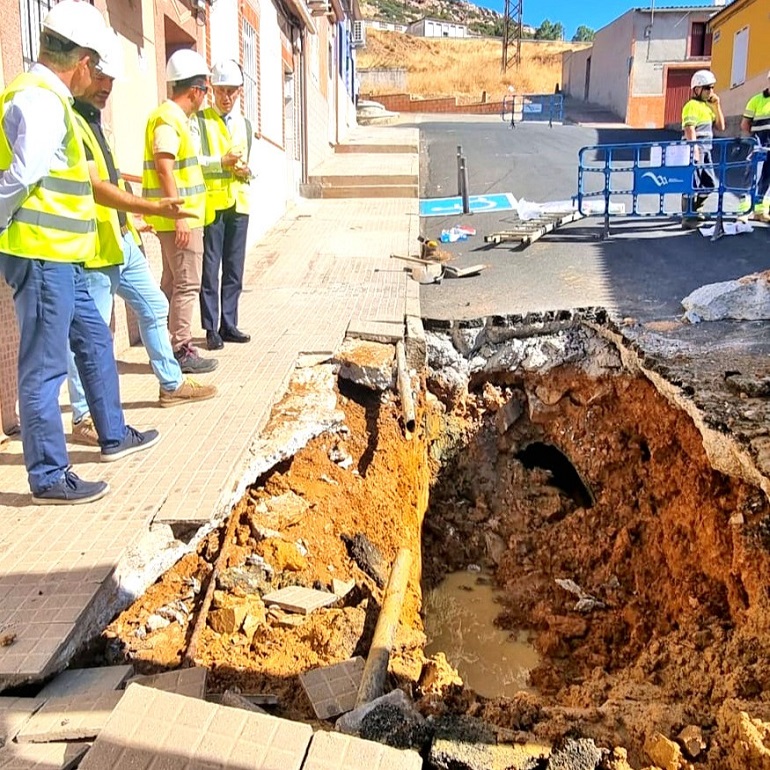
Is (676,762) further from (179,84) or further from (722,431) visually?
(179,84)

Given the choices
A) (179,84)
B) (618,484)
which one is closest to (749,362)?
(618,484)

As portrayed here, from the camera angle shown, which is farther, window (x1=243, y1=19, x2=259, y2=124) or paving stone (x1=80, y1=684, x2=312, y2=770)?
window (x1=243, y1=19, x2=259, y2=124)

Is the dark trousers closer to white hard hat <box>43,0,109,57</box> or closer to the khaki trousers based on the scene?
the khaki trousers

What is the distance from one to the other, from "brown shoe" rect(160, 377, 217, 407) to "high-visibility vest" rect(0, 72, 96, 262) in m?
1.42

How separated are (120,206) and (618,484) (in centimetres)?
393

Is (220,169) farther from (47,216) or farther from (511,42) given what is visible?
(511,42)

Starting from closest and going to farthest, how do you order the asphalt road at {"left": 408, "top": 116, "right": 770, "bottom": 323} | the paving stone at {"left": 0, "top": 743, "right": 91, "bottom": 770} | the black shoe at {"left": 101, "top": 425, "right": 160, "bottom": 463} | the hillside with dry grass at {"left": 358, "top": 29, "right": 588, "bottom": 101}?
the paving stone at {"left": 0, "top": 743, "right": 91, "bottom": 770}
the black shoe at {"left": 101, "top": 425, "right": 160, "bottom": 463}
the asphalt road at {"left": 408, "top": 116, "right": 770, "bottom": 323}
the hillside with dry grass at {"left": 358, "top": 29, "right": 588, "bottom": 101}

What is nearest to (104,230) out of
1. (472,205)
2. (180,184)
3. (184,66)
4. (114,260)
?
(114,260)

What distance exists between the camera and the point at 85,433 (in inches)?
161

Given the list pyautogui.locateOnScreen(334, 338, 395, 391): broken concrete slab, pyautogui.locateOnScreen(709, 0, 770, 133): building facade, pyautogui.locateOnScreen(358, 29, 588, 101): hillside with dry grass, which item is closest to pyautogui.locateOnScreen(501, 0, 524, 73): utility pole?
pyautogui.locateOnScreen(358, 29, 588, 101): hillside with dry grass

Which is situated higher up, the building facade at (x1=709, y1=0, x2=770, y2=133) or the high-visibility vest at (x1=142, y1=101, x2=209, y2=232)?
the building facade at (x1=709, y1=0, x2=770, y2=133)

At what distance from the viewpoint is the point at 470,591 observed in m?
5.37

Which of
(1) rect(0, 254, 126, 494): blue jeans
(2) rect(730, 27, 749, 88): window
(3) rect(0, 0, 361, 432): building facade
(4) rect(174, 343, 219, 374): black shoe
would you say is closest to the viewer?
(1) rect(0, 254, 126, 494): blue jeans

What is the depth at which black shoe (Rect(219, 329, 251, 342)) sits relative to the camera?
5.95 metres
